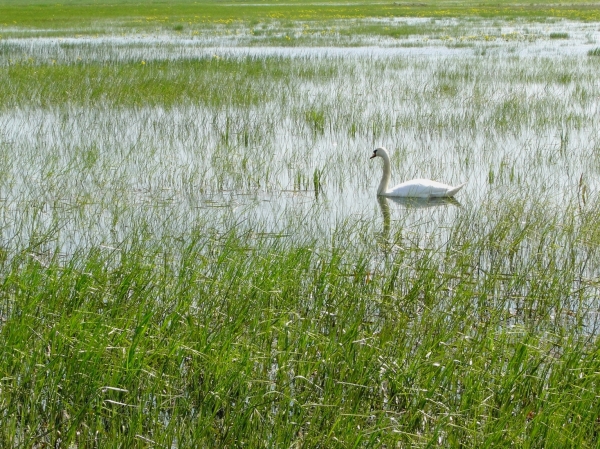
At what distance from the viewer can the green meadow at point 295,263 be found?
3.82m

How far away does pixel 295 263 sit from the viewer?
564 centimetres

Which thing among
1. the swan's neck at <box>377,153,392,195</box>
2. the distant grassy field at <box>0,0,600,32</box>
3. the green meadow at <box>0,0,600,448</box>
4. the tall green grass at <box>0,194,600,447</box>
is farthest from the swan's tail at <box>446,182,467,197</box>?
the distant grassy field at <box>0,0,600,32</box>

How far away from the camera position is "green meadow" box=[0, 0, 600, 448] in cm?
382

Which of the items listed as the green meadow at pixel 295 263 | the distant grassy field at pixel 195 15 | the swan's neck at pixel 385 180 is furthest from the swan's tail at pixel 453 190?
the distant grassy field at pixel 195 15

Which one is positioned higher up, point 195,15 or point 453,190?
point 195,15

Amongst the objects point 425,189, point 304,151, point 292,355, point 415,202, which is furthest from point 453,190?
point 292,355

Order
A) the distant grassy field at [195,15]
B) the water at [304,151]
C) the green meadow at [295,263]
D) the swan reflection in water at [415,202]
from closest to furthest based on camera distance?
the green meadow at [295,263], the water at [304,151], the swan reflection in water at [415,202], the distant grassy field at [195,15]

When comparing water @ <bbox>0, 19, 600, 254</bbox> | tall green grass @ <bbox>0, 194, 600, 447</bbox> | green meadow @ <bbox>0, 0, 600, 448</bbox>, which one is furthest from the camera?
water @ <bbox>0, 19, 600, 254</bbox>

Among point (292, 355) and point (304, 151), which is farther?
point (304, 151)

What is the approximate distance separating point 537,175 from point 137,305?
20.3ft

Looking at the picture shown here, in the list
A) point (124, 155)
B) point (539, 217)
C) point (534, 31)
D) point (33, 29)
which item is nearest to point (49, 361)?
point (539, 217)

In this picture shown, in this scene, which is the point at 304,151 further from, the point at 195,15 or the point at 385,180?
the point at 195,15

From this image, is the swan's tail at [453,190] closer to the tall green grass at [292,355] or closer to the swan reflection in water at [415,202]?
the swan reflection in water at [415,202]

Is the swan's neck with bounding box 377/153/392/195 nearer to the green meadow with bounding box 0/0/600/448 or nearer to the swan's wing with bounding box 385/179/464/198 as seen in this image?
the swan's wing with bounding box 385/179/464/198
